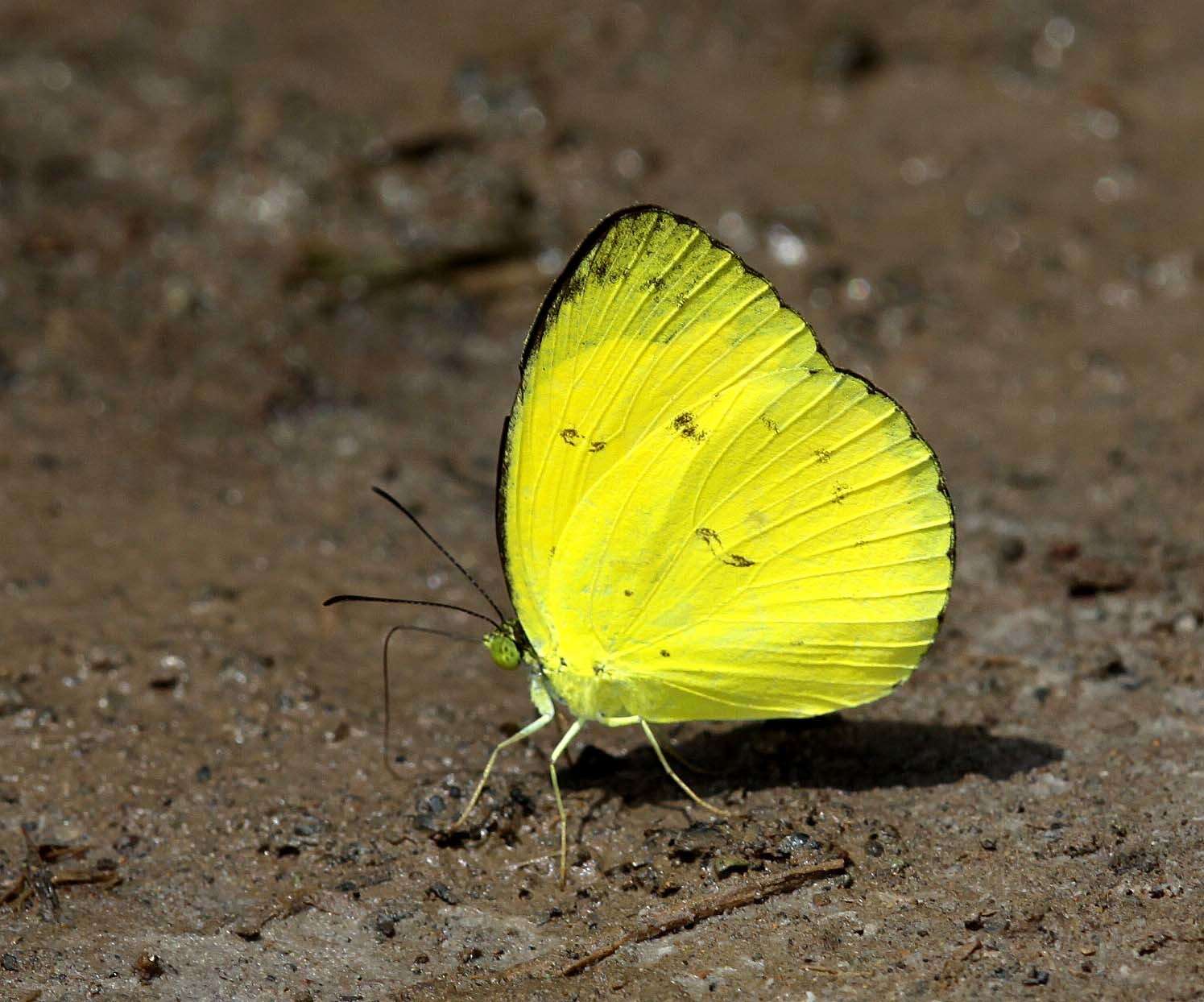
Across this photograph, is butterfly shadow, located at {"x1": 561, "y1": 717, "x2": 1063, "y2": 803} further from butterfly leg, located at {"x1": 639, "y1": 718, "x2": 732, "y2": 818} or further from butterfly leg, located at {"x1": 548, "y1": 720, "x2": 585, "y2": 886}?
butterfly leg, located at {"x1": 548, "y1": 720, "x2": 585, "y2": 886}

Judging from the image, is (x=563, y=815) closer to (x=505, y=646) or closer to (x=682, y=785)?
(x=682, y=785)

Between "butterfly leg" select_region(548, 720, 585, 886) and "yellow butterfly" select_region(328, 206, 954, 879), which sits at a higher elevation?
"yellow butterfly" select_region(328, 206, 954, 879)

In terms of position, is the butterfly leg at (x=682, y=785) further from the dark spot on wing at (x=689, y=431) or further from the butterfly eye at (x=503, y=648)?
the dark spot on wing at (x=689, y=431)

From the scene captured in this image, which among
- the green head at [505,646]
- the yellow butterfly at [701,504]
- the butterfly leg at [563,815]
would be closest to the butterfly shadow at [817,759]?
the butterfly leg at [563,815]

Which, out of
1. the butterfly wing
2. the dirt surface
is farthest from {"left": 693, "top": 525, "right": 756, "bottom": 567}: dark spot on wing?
the dirt surface

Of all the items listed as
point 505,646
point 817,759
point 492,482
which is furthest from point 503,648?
point 492,482

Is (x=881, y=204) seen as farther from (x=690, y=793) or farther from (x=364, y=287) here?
(x=690, y=793)
